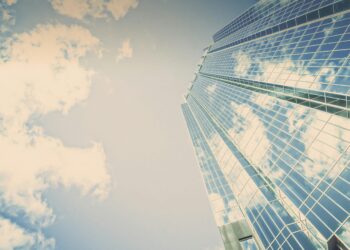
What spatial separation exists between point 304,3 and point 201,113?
43412 millimetres

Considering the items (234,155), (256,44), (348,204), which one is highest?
(256,44)

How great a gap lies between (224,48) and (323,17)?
51.0 metres

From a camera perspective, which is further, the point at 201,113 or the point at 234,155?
the point at 201,113

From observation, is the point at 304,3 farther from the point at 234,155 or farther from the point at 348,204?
the point at 348,204

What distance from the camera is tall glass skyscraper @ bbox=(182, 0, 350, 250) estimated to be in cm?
2127

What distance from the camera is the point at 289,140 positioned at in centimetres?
2928

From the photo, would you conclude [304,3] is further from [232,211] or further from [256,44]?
[232,211]

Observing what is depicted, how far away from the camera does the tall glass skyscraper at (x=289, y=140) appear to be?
69.8 ft

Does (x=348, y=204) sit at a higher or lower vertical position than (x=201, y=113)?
lower

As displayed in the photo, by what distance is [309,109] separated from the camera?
29938 mm

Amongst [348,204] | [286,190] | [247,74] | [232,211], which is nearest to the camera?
[348,204]

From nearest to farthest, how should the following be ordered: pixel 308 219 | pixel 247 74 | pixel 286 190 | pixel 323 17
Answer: pixel 308 219 → pixel 286 190 → pixel 323 17 → pixel 247 74

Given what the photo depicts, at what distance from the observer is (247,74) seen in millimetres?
53062

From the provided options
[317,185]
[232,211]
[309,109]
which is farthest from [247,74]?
[317,185]
